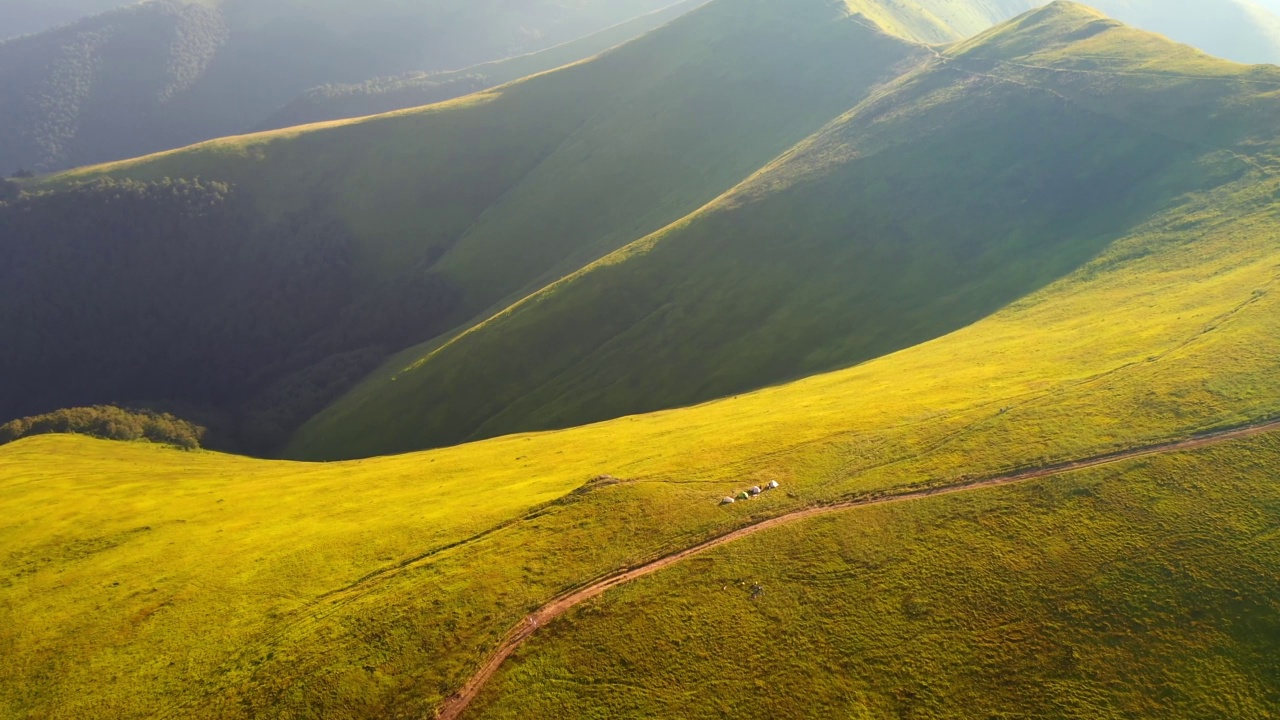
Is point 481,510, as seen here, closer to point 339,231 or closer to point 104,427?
point 104,427

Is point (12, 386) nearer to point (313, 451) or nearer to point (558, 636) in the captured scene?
point (313, 451)

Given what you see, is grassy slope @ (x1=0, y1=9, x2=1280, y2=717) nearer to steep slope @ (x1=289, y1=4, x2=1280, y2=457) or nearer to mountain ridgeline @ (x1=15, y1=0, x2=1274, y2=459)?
steep slope @ (x1=289, y1=4, x2=1280, y2=457)

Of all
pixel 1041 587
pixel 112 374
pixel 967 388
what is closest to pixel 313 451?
pixel 112 374

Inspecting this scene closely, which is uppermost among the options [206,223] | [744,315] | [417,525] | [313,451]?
[206,223]

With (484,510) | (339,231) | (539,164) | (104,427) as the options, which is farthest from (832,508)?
(339,231)

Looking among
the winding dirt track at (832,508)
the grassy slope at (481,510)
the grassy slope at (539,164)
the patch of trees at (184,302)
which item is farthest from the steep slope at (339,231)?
the winding dirt track at (832,508)

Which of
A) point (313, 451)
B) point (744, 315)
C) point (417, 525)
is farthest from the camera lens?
point (313, 451)

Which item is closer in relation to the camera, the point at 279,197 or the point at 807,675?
the point at 807,675
